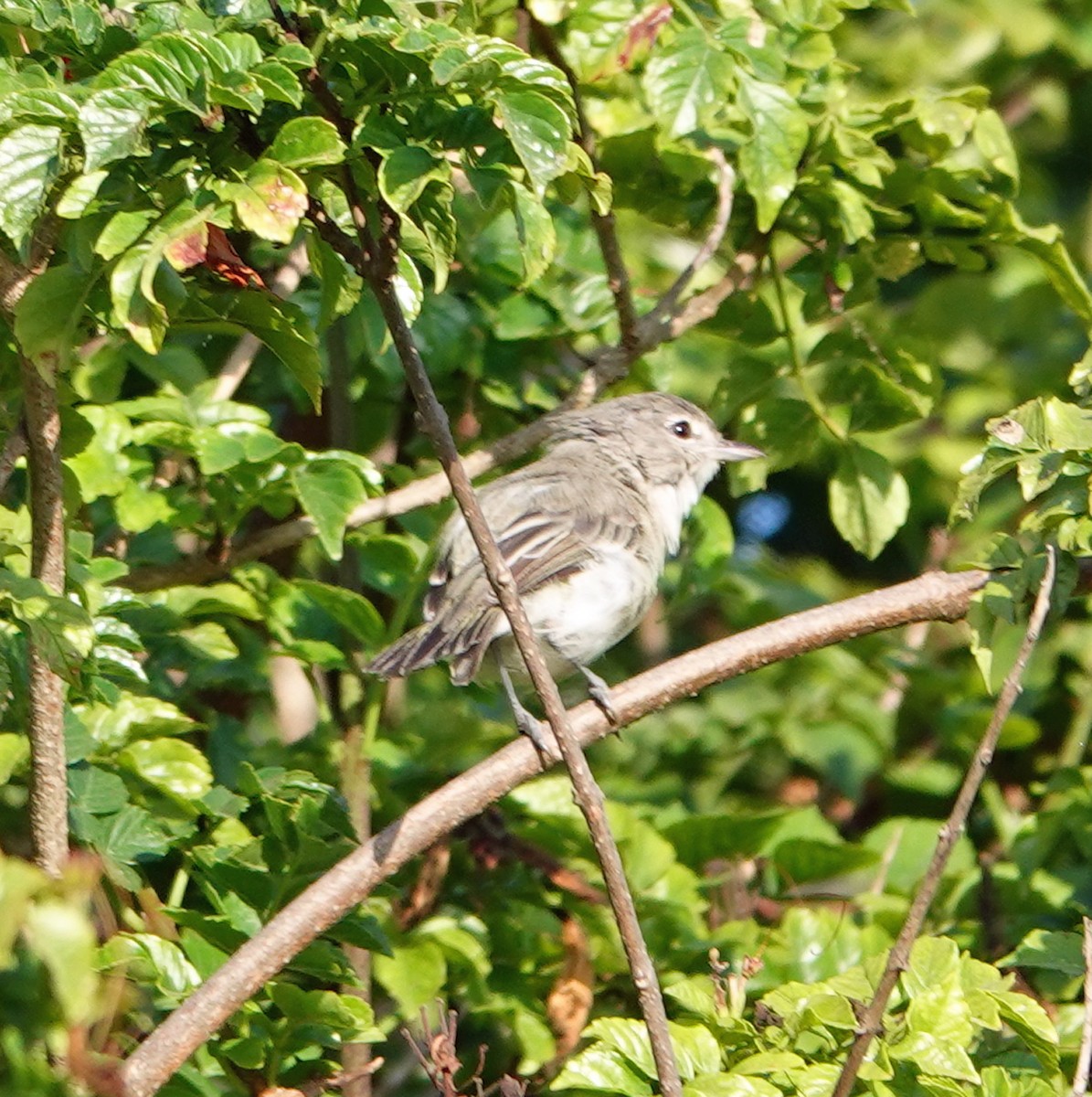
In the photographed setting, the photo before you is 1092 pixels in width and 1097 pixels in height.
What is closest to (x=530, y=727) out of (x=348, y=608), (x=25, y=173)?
(x=348, y=608)

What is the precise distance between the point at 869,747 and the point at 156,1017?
97.5 inches

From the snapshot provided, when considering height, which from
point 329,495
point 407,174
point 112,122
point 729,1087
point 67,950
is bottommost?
point 729,1087

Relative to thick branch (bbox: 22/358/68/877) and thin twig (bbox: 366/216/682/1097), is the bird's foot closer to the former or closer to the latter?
thin twig (bbox: 366/216/682/1097)

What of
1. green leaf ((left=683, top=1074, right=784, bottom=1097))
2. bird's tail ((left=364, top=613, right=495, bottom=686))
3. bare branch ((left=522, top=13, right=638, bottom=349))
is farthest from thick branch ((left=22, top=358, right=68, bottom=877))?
bare branch ((left=522, top=13, right=638, bottom=349))

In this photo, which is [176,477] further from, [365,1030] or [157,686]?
[365,1030]

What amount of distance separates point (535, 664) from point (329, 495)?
89cm

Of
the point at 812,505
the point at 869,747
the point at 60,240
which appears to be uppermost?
the point at 60,240

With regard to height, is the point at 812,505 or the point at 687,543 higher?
the point at 687,543

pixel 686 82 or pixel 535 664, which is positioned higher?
pixel 686 82

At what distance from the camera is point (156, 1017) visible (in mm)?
2967

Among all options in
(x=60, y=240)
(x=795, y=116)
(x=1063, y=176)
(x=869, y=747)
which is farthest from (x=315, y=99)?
(x=1063, y=176)

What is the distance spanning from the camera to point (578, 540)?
3.80m

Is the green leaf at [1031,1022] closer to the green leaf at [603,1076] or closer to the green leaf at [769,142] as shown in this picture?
the green leaf at [603,1076]

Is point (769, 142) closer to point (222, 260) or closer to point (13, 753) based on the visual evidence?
point (222, 260)
